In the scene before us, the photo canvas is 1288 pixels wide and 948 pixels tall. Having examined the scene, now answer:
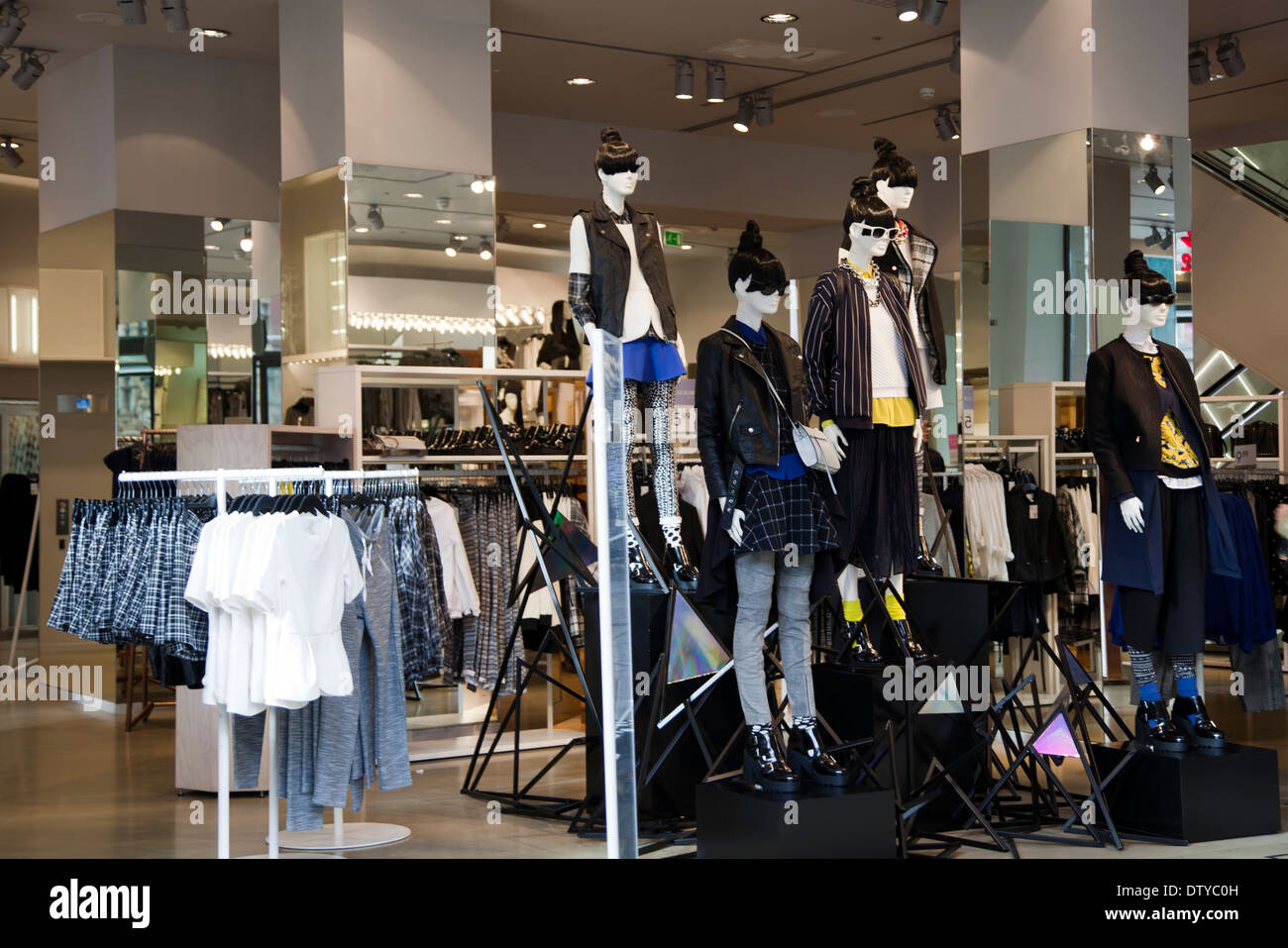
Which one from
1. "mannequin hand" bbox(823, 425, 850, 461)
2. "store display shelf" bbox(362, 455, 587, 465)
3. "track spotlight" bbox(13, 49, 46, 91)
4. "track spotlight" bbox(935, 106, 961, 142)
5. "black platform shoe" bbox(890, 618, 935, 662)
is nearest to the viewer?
"mannequin hand" bbox(823, 425, 850, 461)

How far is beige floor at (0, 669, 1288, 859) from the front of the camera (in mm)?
4984

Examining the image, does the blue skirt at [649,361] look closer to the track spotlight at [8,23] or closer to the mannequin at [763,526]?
the mannequin at [763,526]

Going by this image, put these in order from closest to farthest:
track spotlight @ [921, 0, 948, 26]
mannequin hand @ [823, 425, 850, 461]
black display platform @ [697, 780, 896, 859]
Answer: black display platform @ [697, 780, 896, 859] < mannequin hand @ [823, 425, 850, 461] < track spotlight @ [921, 0, 948, 26]

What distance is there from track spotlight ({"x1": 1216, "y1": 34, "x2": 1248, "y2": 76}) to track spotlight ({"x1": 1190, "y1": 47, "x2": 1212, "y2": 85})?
0.29ft

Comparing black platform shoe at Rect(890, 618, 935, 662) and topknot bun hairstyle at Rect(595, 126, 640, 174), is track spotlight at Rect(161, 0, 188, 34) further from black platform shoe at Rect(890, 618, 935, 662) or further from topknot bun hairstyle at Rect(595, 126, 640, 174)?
black platform shoe at Rect(890, 618, 935, 662)

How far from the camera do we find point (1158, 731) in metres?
5.14

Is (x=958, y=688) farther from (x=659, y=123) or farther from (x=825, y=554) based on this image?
(x=659, y=123)

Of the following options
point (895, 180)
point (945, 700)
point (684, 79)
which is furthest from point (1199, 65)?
point (945, 700)

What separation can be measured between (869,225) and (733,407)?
1.00 metres

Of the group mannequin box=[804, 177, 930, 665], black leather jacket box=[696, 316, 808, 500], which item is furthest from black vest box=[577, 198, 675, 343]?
black leather jacket box=[696, 316, 808, 500]

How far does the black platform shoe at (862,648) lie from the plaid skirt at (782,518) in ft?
2.57

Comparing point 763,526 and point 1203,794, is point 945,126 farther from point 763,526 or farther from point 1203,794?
point 763,526

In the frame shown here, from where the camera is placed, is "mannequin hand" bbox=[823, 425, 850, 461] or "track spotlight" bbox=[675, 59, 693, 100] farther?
"track spotlight" bbox=[675, 59, 693, 100]
